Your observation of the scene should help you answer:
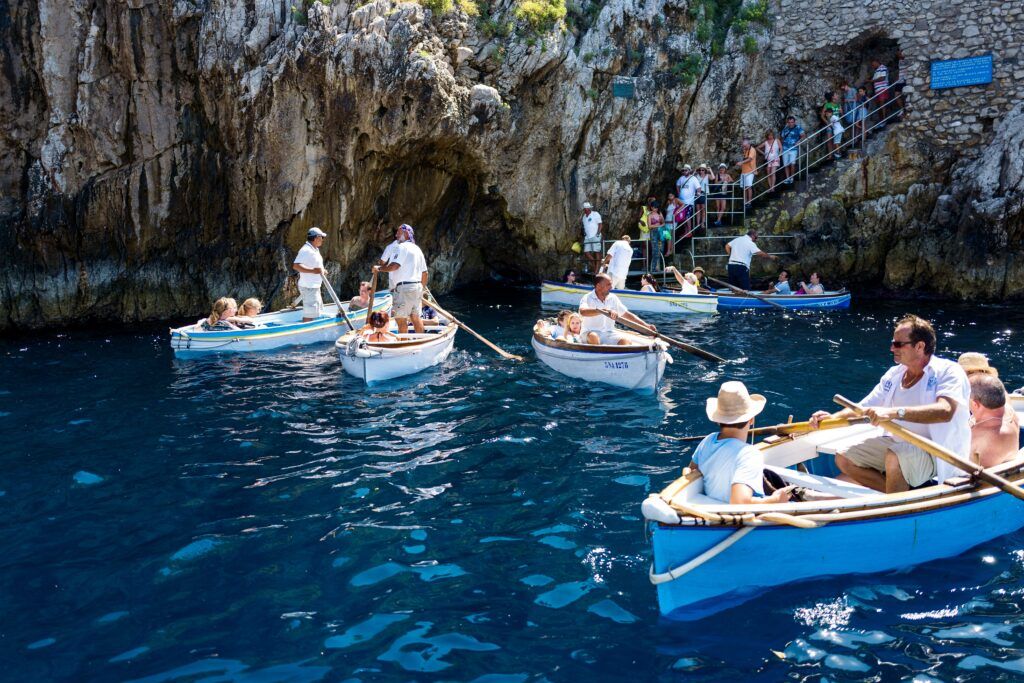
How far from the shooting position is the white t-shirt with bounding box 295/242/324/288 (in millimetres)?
17109

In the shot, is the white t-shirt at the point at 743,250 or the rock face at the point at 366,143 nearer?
the rock face at the point at 366,143

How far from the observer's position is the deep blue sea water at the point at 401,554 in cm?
553

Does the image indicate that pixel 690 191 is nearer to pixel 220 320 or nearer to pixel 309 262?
pixel 309 262

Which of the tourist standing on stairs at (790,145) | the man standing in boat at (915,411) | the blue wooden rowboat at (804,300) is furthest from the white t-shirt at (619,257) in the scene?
the man standing in boat at (915,411)

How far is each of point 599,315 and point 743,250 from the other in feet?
32.4

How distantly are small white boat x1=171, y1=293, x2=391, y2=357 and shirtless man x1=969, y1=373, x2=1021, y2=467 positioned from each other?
12.9 m

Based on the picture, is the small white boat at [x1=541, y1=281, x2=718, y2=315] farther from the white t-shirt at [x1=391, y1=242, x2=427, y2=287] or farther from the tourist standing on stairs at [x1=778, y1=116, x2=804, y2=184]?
the white t-shirt at [x1=391, y1=242, x2=427, y2=287]

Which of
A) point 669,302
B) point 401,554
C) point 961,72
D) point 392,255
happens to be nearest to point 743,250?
point 669,302

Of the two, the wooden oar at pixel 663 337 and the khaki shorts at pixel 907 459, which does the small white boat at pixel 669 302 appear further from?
the khaki shorts at pixel 907 459

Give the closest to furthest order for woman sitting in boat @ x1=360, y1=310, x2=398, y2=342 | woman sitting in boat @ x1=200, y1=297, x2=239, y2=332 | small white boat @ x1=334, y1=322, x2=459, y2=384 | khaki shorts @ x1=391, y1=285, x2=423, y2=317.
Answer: small white boat @ x1=334, y1=322, x2=459, y2=384
woman sitting in boat @ x1=360, y1=310, x2=398, y2=342
khaki shorts @ x1=391, y1=285, x2=423, y2=317
woman sitting in boat @ x1=200, y1=297, x2=239, y2=332

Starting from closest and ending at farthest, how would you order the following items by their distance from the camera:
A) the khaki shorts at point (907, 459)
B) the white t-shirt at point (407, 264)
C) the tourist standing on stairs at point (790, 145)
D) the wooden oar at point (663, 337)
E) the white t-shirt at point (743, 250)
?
1. the khaki shorts at point (907, 459)
2. the wooden oar at point (663, 337)
3. the white t-shirt at point (407, 264)
4. the white t-shirt at point (743, 250)
5. the tourist standing on stairs at point (790, 145)

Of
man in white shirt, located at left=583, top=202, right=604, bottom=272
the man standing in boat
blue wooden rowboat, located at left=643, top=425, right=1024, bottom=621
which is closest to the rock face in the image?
man in white shirt, located at left=583, top=202, right=604, bottom=272

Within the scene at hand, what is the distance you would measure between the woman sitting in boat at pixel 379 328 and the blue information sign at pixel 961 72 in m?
18.1

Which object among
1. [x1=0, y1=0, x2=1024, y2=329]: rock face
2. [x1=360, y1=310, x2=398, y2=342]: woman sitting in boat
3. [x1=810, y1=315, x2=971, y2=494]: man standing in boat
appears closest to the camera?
[x1=810, y1=315, x2=971, y2=494]: man standing in boat
